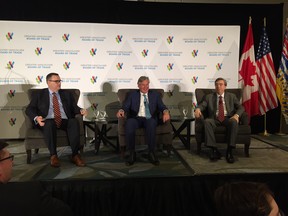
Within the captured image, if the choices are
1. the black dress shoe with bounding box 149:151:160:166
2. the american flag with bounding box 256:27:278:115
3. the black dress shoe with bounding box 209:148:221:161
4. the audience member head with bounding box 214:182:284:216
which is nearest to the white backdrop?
the american flag with bounding box 256:27:278:115

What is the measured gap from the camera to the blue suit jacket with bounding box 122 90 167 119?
12.7 feet

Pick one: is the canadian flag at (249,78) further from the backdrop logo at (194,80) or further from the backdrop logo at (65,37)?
the backdrop logo at (65,37)

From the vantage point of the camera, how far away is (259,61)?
4.96 m

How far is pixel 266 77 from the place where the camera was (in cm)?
490

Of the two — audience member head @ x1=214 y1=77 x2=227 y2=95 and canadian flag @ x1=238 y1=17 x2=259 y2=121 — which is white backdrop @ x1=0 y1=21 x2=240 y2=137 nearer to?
canadian flag @ x1=238 y1=17 x2=259 y2=121

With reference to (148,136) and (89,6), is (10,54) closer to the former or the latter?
(89,6)

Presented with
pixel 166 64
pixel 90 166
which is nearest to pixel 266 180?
pixel 90 166

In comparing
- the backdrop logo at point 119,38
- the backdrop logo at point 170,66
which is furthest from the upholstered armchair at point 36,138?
the backdrop logo at point 170,66

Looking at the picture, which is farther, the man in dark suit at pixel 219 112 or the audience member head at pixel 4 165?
the man in dark suit at pixel 219 112

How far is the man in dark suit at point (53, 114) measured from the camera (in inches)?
131

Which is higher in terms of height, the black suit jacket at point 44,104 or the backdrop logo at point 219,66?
the backdrop logo at point 219,66

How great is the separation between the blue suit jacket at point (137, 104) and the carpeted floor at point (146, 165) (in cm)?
59

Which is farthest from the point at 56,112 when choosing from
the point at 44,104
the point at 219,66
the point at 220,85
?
the point at 219,66

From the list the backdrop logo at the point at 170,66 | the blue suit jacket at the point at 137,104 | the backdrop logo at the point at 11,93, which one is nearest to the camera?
the blue suit jacket at the point at 137,104
